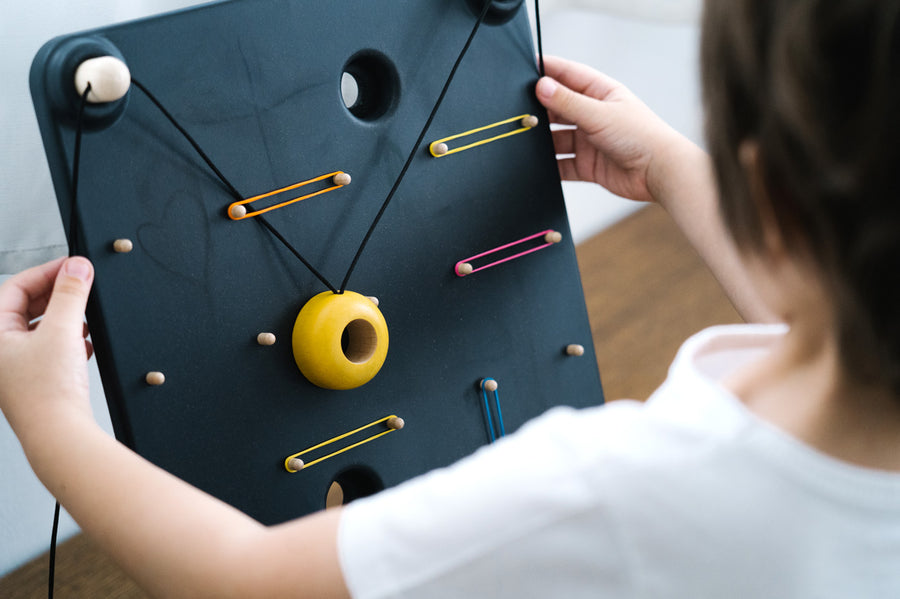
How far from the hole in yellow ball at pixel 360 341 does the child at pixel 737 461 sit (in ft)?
0.47

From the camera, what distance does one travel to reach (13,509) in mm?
723

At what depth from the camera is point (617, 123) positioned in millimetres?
620

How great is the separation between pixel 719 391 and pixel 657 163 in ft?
1.03

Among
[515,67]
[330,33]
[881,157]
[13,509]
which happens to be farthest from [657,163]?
[13,509]

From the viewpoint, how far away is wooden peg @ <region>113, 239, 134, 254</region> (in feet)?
1.46

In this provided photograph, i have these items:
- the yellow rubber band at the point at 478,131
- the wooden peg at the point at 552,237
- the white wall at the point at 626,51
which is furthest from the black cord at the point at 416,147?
the white wall at the point at 626,51

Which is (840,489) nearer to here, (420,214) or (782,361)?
(782,361)

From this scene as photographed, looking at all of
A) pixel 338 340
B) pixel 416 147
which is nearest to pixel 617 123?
pixel 416 147

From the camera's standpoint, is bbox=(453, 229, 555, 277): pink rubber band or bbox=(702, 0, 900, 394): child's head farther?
bbox=(453, 229, 555, 277): pink rubber band

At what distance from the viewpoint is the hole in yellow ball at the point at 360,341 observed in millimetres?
511

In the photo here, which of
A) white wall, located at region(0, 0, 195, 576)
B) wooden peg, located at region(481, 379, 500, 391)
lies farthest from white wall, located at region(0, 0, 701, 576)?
wooden peg, located at region(481, 379, 500, 391)

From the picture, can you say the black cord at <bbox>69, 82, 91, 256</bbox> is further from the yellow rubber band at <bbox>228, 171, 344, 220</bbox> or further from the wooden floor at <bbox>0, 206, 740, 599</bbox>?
the wooden floor at <bbox>0, 206, 740, 599</bbox>

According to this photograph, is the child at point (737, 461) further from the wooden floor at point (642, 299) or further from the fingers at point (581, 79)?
the wooden floor at point (642, 299)

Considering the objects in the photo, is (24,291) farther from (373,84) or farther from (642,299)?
(642,299)
